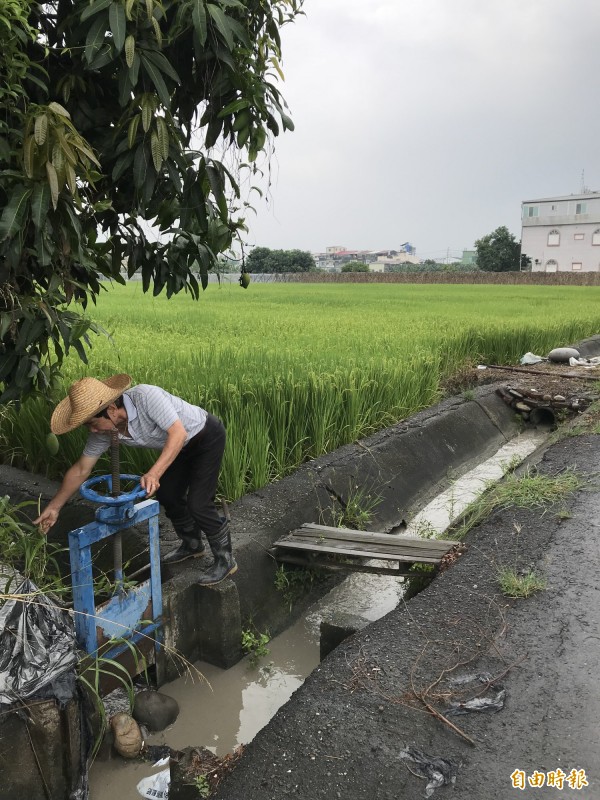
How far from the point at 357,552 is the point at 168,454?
1247mm

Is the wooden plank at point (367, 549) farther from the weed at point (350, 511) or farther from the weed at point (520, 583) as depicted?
the weed at point (350, 511)

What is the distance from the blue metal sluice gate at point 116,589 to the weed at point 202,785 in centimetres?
60

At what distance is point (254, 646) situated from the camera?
3125 millimetres

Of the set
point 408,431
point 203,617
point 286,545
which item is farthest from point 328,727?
point 408,431

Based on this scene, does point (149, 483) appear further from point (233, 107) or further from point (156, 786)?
point (233, 107)

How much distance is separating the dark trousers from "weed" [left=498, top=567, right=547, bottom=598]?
127cm

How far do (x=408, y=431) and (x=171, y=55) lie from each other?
3674 millimetres

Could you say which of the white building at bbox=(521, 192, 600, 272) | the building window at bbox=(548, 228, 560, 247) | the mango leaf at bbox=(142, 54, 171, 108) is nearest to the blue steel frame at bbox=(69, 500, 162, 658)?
the mango leaf at bbox=(142, 54, 171, 108)

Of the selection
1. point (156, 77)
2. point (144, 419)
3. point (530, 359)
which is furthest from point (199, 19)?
point (530, 359)

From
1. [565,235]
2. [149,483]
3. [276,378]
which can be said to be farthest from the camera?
[565,235]

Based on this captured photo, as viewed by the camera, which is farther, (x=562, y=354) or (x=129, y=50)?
(x=562, y=354)

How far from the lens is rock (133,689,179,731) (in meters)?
2.57

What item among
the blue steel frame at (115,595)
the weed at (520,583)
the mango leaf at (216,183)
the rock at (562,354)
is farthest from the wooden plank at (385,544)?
the rock at (562,354)

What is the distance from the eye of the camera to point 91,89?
2.25 m
